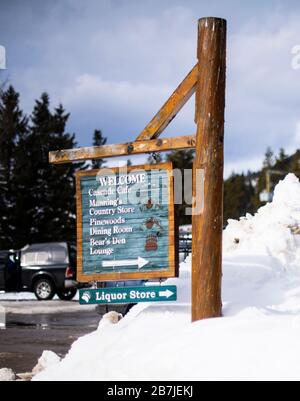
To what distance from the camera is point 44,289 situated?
20844 mm

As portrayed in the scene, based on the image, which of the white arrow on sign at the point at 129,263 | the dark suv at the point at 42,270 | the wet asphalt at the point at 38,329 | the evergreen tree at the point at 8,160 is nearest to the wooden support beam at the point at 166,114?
the white arrow on sign at the point at 129,263

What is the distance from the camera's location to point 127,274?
7.62 metres

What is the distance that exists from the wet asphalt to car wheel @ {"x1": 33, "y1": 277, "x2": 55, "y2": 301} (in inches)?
29.5

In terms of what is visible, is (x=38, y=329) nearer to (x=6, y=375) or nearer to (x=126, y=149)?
(x=6, y=375)

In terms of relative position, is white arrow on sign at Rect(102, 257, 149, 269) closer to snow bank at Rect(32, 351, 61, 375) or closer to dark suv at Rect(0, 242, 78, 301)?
snow bank at Rect(32, 351, 61, 375)

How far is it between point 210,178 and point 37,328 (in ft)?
27.0

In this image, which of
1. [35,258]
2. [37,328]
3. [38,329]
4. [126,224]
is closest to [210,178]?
[126,224]

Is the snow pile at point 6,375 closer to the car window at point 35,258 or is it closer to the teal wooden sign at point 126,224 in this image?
the teal wooden sign at point 126,224

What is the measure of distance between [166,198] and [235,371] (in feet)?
7.75

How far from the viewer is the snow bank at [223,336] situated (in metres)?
5.76

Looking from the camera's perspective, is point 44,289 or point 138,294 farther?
point 44,289

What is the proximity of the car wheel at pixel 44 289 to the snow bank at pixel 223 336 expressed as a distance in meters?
11.4
